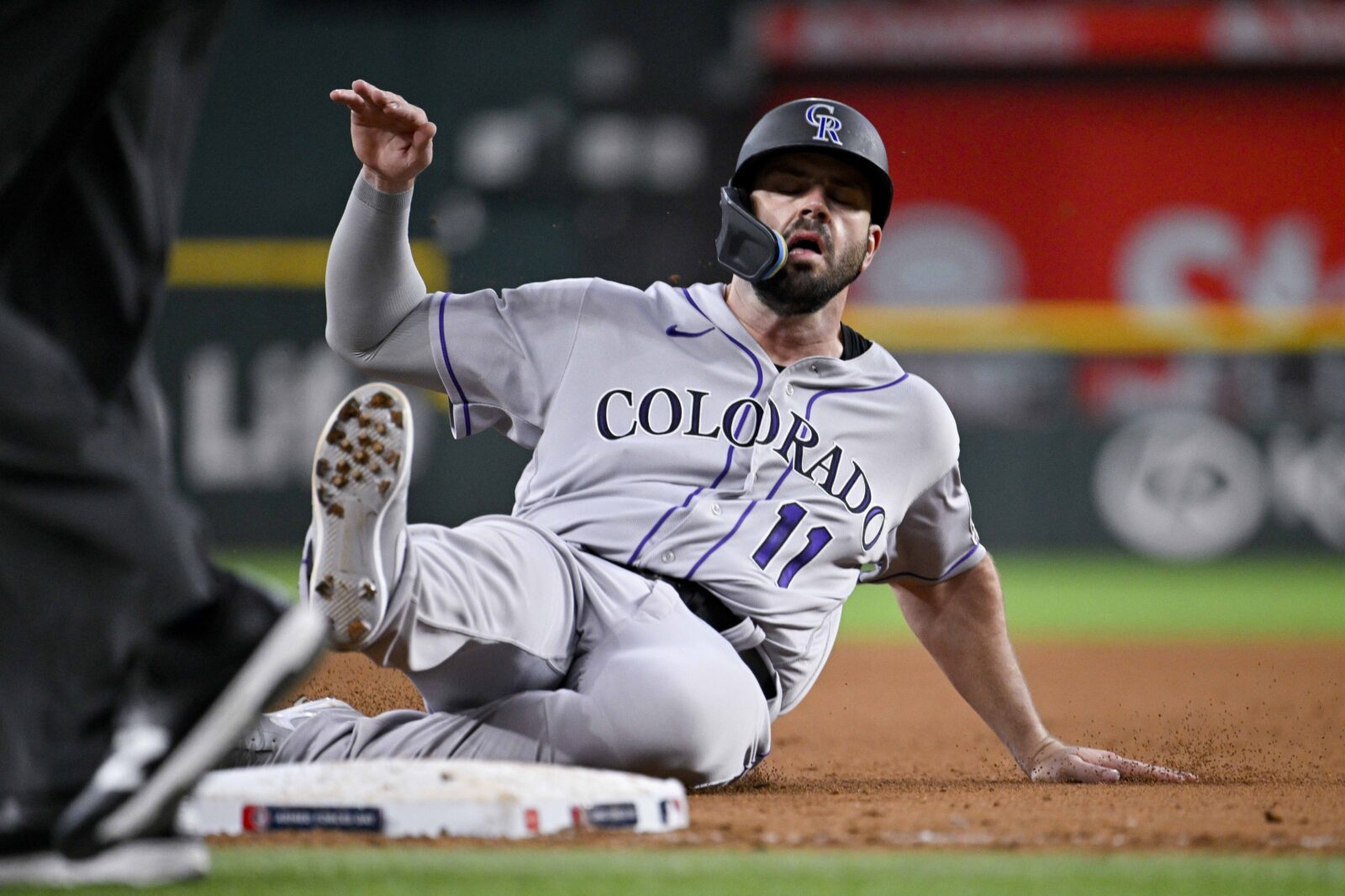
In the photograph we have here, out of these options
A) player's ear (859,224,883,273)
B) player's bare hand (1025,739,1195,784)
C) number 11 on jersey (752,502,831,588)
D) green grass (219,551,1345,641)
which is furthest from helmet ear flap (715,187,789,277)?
A: green grass (219,551,1345,641)

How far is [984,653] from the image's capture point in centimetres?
341

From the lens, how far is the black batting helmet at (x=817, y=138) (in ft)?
10.6

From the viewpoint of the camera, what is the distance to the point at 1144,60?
44.9 ft

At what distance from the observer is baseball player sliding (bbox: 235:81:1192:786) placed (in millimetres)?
2742

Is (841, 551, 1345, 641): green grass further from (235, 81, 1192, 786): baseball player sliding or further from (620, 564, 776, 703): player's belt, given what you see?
(620, 564, 776, 703): player's belt

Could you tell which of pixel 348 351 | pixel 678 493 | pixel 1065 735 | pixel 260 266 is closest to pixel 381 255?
pixel 348 351

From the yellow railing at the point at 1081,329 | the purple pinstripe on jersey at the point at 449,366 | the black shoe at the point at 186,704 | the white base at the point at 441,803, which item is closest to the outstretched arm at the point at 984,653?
the purple pinstripe on jersey at the point at 449,366

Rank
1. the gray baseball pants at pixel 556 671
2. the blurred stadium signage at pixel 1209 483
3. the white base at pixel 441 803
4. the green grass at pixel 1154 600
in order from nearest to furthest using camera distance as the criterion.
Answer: the white base at pixel 441 803 → the gray baseball pants at pixel 556 671 → the green grass at pixel 1154 600 → the blurred stadium signage at pixel 1209 483

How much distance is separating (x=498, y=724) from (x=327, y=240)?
822 centimetres

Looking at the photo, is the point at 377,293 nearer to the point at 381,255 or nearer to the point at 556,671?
the point at 381,255

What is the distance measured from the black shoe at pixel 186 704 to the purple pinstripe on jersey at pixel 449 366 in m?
1.19

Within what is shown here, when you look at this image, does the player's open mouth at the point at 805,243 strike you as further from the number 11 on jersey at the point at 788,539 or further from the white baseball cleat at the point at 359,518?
the white baseball cleat at the point at 359,518

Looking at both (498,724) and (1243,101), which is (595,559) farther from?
(1243,101)

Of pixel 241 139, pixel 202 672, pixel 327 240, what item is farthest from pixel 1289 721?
pixel 241 139
